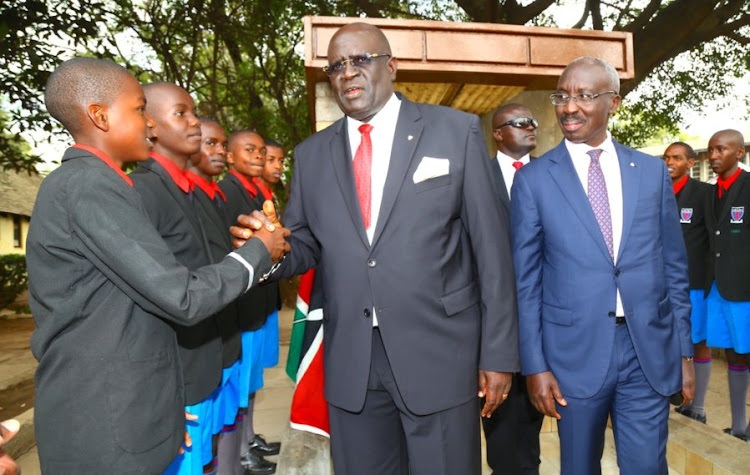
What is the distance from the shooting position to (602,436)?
2.52 metres

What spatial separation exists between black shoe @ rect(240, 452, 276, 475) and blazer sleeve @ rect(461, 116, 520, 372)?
2.95 metres

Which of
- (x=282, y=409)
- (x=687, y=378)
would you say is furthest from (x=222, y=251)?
(x=282, y=409)

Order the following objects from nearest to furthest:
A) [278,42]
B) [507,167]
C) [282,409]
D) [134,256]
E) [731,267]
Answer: [134,256]
[507,167]
[731,267]
[282,409]
[278,42]

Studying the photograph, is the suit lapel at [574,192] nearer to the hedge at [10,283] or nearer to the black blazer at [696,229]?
the black blazer at [696,229]

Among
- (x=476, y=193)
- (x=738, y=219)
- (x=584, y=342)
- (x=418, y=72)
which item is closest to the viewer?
(x=476, y=193)

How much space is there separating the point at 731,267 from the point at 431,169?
4208 millimetres

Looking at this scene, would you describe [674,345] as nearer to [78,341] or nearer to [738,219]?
[78,341]

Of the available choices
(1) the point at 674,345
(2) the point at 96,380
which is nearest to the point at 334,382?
(2) the point at 96,380

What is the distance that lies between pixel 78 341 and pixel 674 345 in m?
2.41

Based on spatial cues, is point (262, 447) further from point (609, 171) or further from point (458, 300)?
point (609, 171)

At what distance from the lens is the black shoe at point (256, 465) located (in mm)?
4492

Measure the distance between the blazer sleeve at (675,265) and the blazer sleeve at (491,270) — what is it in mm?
828

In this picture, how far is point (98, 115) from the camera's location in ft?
6.35

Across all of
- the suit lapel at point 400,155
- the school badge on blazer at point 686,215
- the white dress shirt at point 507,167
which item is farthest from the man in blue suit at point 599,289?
the school badge on blazer at point 686,215
